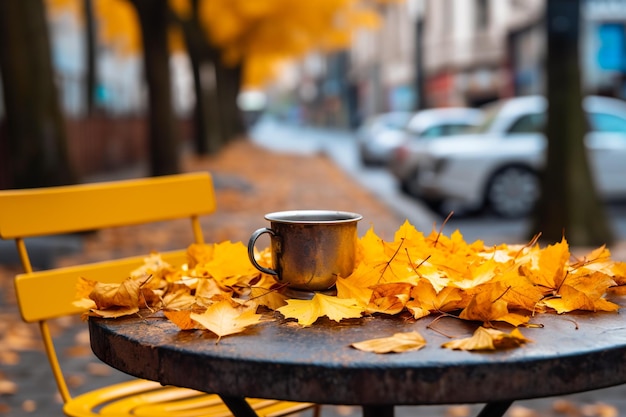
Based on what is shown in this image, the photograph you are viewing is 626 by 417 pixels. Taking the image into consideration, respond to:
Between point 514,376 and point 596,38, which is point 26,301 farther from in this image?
point 596,38

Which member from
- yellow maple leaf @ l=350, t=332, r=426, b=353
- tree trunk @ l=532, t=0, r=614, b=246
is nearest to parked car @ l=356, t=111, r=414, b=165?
tree trunk @ l=532, t=0, r=614, b=246

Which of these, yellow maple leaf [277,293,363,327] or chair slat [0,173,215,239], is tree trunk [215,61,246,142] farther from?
yellow maple leaf [277,293,363,327]

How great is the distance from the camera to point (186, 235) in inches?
396

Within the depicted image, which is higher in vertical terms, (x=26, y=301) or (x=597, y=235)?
(x=26, y=301)

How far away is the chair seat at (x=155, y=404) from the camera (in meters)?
2.44

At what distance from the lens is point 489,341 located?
56.8 inches

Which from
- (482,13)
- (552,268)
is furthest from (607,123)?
(482,13)

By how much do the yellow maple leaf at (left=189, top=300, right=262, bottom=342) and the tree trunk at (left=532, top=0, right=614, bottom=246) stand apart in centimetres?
707

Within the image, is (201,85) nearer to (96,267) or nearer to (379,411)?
(96,267)

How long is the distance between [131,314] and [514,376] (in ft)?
2.51

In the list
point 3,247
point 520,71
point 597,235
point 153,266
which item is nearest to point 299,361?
point 153,266

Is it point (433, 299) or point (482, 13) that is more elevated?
point (482, 13)

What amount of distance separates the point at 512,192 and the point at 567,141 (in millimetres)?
3223

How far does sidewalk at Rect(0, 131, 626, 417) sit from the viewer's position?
166 inches
